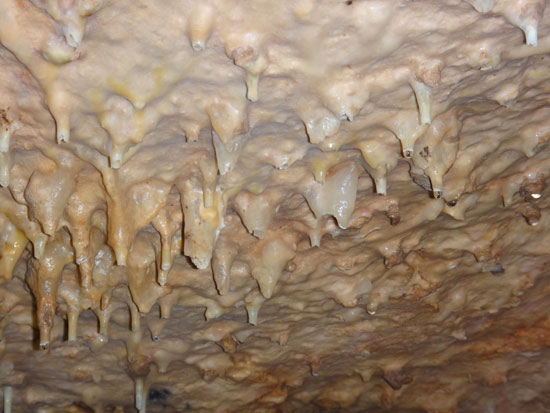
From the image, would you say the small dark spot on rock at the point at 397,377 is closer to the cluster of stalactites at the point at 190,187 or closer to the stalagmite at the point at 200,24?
the cluster of stalactites at the point at 190,187

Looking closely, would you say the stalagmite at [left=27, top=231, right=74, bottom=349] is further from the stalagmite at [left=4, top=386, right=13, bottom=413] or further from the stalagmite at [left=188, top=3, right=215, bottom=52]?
the stalagmite at [left=188, top=3, right=215, bottom=52]

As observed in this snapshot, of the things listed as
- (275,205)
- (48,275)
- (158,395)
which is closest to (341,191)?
(275,205)

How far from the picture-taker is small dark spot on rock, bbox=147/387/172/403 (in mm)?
7001

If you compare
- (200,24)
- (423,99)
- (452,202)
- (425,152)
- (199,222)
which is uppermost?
(200,24)

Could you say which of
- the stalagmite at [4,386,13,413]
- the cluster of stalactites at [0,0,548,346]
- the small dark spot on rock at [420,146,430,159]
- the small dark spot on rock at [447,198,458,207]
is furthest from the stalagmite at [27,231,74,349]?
the small dark spot on rock at [447,198,458,207]

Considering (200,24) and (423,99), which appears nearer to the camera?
(200,24)

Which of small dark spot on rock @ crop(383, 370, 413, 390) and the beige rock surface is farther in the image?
small dark spot on rock @ crop(383, 370, 413, 390)

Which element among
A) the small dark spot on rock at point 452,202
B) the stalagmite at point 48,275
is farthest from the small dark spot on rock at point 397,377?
the stalagmite at point 48,275

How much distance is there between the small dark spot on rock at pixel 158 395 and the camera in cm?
700

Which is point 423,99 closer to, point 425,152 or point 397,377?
point 425,152

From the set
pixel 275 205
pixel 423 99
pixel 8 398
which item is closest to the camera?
pixel 423 99

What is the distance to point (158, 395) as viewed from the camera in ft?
23.1

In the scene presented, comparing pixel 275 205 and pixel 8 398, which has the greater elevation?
pixel 275 205

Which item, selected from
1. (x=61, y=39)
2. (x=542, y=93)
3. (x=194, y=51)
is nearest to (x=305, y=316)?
(x=542, y=93)
